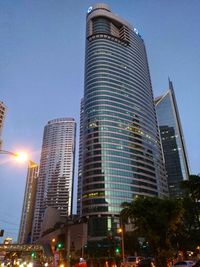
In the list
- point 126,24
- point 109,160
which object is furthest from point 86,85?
point 126,24

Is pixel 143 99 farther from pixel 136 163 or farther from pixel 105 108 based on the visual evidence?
pixel 136 163

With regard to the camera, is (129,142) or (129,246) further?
(129,142)

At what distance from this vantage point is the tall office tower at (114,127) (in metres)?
127

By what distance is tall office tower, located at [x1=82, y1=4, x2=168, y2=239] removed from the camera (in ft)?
417

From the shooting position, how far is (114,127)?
142 m

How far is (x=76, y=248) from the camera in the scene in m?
118

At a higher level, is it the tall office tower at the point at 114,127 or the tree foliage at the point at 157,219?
the tall office tower at the point at 114,127

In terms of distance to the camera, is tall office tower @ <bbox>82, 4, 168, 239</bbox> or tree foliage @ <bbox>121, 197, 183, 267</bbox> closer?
tree foliage @ <bbox>121, 197, 183, 267</bbox>

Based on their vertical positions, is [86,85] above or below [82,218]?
above

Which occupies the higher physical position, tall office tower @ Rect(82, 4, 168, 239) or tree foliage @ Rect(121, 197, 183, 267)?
tall office tower @ Rect(82, 4, 168, 239)

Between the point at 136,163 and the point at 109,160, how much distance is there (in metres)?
17.5

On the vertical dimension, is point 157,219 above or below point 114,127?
below

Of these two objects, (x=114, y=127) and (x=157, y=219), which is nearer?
(x=157, y=219)

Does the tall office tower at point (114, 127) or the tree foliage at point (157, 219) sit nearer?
the tree foliage at point (157, 219)
